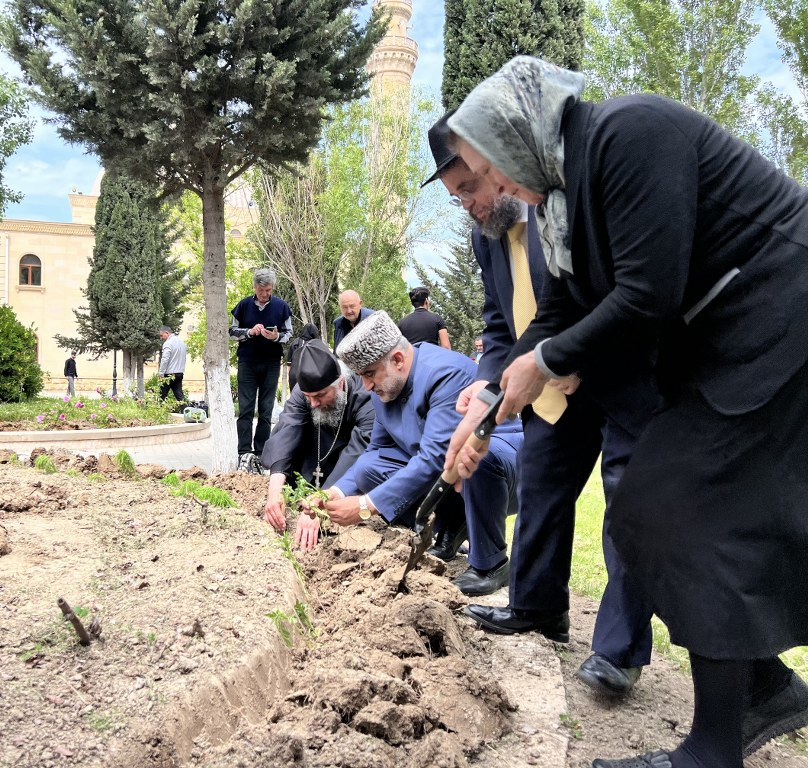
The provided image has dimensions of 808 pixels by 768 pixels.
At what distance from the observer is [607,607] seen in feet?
8.09

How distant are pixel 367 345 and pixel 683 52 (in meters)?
14.3

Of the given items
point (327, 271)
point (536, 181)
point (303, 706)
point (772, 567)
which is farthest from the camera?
point (327, 271)

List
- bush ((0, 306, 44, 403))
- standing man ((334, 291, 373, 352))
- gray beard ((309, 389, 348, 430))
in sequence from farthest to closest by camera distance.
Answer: bush ((0, 306, 44, 403)), standing man ((334, 291, 373, 352)), gray beard ((309, 389, 348, 430))

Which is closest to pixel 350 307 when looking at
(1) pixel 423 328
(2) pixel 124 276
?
(1) pixel 423 328

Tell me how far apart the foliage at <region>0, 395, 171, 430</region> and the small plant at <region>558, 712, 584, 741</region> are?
9195 mm

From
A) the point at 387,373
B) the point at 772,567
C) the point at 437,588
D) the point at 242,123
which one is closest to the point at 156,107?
the point at 242,123

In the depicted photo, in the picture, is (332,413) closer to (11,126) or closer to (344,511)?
(344,511)

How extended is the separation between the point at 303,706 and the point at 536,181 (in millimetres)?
1530

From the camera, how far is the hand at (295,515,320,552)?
3.64m

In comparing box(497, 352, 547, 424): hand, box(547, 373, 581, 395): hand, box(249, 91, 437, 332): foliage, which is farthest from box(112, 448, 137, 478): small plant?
box(249, 91, 437, 332): foliage

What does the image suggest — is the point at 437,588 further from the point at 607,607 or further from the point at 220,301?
the point at 220,301

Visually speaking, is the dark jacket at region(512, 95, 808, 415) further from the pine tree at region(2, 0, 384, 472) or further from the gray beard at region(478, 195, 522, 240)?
the pine tree at region(2, 0, 384, 472)

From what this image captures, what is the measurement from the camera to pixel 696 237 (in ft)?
5.58

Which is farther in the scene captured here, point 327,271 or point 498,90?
point 327,271
